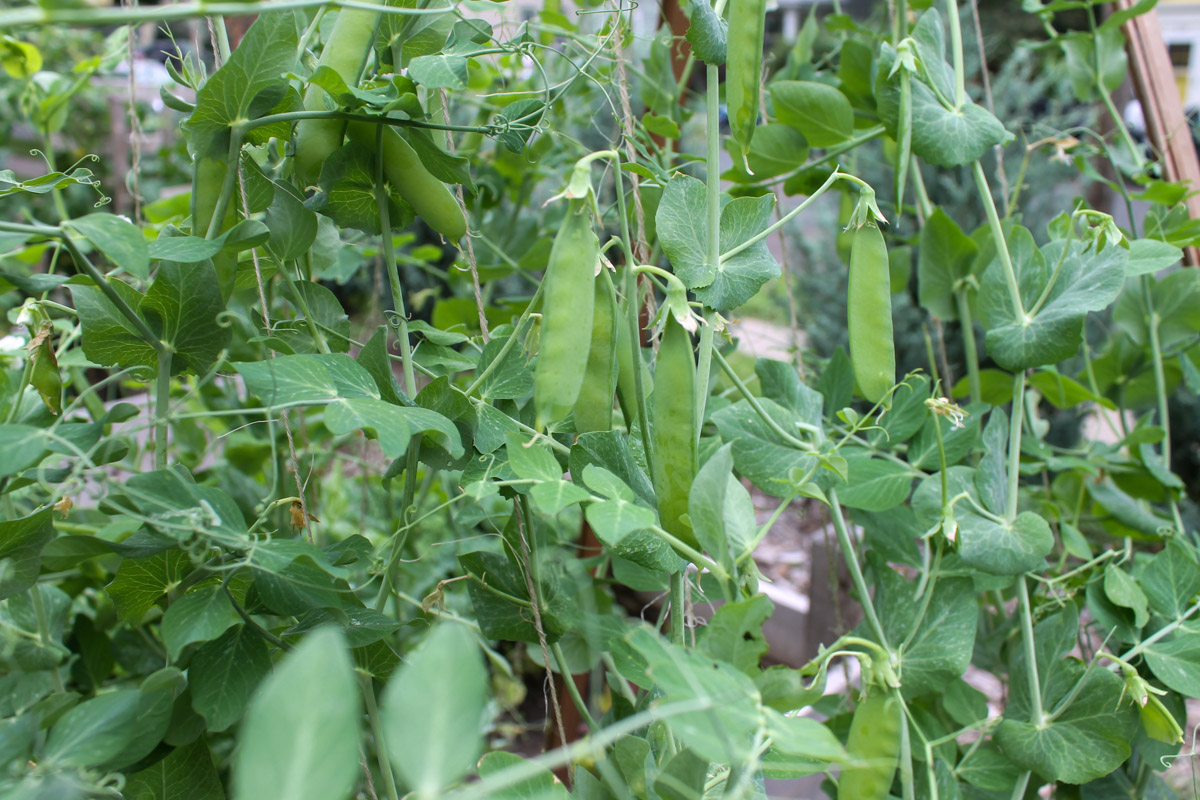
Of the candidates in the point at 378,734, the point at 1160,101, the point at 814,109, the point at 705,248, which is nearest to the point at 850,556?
the point at 705,248

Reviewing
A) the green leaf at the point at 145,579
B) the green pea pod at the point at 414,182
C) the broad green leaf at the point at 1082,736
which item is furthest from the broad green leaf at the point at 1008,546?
the green leaf at the point at 145,579

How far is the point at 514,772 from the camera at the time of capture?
0.74 feet

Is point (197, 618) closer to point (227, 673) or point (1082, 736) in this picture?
point (227, 673)

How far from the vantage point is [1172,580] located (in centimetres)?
67

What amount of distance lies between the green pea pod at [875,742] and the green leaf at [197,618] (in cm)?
35

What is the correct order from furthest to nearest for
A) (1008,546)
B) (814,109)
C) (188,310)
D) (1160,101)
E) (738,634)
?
(1160,101), (814,109), (1008,546), (188,310), (738,634)

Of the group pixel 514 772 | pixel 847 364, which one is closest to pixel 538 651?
pixel 847 364

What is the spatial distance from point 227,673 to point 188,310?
0.72 feet

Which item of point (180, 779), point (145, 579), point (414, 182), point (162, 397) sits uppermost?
point (414, 182)

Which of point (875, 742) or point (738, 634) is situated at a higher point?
point (738, 634)

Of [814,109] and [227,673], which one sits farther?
[814,109]

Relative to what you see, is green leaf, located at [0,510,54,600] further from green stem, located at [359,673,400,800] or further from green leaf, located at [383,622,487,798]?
green leaf, located at [383,622,487,798]

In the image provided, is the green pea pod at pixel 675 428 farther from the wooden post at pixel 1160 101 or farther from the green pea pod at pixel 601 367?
the wooden post at pixel 1160 101

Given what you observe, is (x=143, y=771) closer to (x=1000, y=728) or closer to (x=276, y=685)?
(x=276, y=685)
